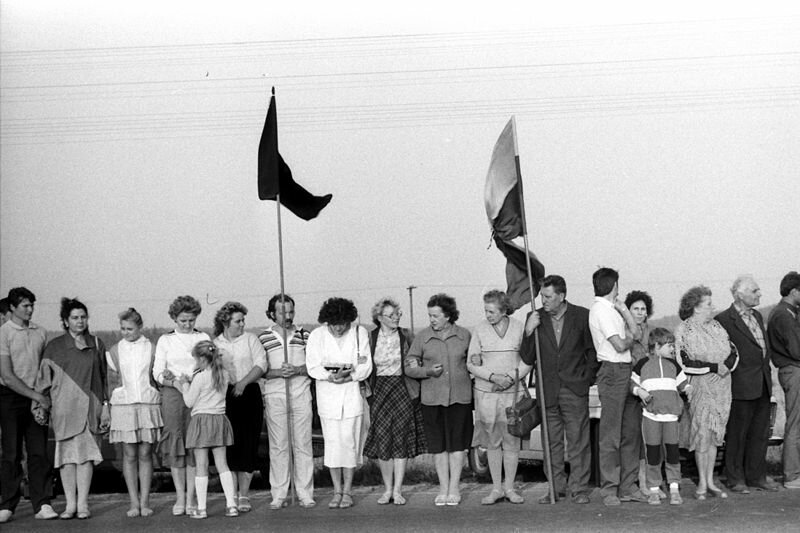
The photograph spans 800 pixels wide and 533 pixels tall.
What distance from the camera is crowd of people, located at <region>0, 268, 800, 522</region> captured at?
9.14 meters

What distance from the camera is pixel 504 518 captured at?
8633mm

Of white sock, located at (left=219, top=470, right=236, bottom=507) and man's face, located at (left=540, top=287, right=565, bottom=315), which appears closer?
white sock, located at (left=219, top=470, right=236, bottom=507)

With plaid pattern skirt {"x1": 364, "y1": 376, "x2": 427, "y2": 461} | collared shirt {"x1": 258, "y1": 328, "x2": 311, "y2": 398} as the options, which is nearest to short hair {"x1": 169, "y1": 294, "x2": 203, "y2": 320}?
collared shirt {"x1": 258, "y1": 328, "x2": 311, "y2": 398}

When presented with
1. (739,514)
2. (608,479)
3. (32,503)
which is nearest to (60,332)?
(32,503)

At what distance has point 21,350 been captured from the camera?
9297mm

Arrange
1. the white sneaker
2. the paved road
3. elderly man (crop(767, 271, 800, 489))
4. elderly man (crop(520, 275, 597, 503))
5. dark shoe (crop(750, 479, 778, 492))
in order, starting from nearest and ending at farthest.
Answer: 1. the paved road
2. the white sneaker
3. elderly man (crop(520, 275, 597, 503))
4. dark shoe (crop(750, 479, 778, 492))
5. elderly man (crop(767, 271, 800, 489))

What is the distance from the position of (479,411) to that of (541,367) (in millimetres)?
659

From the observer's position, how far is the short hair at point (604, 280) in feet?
30.3

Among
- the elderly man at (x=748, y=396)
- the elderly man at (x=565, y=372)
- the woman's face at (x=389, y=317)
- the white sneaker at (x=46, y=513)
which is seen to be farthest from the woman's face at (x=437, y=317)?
the white sneaker at (x=46, y=513)

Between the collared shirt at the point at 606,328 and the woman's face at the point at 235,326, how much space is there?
3.02m

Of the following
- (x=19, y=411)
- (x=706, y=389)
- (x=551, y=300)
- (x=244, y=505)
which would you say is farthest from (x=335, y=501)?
(x=706, y=389)

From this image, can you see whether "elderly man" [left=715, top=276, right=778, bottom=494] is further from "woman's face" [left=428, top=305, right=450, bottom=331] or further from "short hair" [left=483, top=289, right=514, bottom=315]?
"woman's face" [left=428, top=305, right=450, bottom=331]

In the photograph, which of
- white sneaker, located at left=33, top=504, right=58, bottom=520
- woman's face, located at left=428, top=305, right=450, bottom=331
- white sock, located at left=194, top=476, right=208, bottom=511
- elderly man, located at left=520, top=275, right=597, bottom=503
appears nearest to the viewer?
white sock, located at left=194, top=476, right=208, bottom=511

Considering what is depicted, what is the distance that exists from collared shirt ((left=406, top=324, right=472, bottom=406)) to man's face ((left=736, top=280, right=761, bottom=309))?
2530 mm
